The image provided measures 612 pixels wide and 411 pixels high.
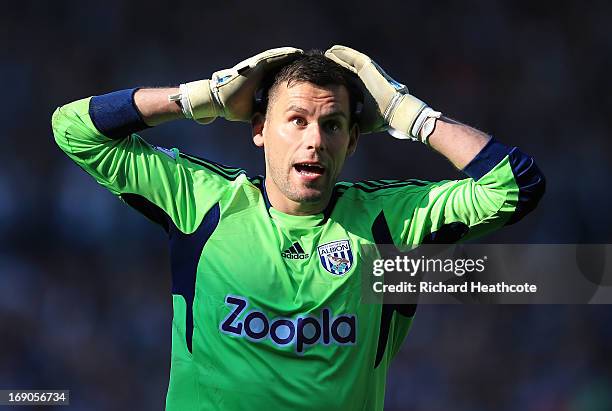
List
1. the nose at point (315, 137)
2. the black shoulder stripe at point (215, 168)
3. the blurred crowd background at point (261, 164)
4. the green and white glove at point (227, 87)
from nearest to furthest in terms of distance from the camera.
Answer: the nose at point (315, 137) → the green and white glove at point (227, 87) → the black shoulder stripe at point (215, 168) → the blurred crowd background at point (261, 164)

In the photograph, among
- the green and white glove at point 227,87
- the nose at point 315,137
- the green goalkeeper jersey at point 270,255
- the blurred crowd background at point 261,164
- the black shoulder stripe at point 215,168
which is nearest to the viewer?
the green goalkeeper jersey at point 270,255

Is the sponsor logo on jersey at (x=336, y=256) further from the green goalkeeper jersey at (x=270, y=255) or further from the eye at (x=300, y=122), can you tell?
the eye at (x=300, y=122)

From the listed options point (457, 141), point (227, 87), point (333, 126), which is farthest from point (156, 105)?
point (457, 141)

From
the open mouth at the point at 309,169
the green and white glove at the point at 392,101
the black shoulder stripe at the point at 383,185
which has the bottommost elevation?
the open mouth at the point at 309,169

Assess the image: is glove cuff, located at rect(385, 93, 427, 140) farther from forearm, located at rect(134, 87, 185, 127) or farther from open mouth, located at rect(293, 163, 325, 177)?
forearm, located at rect(134, 87, 185, 127)

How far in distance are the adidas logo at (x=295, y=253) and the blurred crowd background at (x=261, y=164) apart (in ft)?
12.0

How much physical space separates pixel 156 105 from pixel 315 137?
2.04 feet

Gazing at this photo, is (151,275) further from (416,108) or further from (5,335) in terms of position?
(416,108)

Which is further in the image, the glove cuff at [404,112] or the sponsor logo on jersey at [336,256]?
the glove cuff at [404,112]

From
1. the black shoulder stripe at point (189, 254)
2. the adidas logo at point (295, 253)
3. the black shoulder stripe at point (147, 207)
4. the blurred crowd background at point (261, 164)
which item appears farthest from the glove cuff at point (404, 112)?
the blurred crowd background at point (261, 164)

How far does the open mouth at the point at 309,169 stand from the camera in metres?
3.53

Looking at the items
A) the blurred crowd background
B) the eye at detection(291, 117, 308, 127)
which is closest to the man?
the eye at detection(291, 117, 308, 127)

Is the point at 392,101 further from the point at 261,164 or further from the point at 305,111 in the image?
the point at 261,164

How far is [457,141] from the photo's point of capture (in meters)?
3.57
